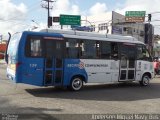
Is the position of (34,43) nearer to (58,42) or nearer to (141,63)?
(58,42)

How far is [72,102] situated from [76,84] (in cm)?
339

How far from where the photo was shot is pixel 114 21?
68562 mm

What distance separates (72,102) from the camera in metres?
12.2

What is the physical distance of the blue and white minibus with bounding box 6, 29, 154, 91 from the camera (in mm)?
14039

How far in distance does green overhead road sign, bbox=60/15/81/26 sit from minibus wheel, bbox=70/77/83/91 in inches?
1385

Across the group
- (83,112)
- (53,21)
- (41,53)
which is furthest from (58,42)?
(53,21)

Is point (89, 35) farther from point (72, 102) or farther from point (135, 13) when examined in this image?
point (135, 13)

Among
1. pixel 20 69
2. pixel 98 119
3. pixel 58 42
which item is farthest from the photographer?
pixel 58 42

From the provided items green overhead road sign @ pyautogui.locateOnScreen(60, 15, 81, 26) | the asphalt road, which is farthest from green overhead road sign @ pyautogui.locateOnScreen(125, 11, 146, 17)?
the asphalt road

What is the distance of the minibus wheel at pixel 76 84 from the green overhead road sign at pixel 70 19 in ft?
115

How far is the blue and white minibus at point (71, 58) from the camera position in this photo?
14.0 metres

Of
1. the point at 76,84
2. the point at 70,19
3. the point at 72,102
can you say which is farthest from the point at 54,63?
the point at 70,19

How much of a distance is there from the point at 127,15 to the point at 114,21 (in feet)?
49.7

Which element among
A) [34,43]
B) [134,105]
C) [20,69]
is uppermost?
[34,43]
